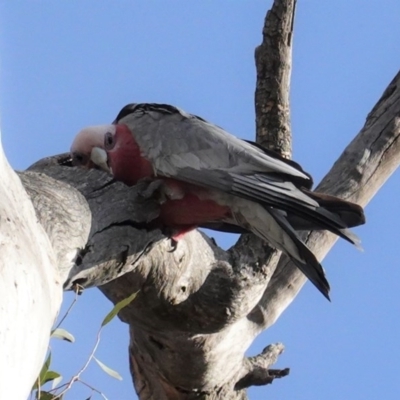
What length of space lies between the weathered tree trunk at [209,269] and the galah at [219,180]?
102mm

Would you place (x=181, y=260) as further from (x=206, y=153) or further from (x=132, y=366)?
(x=132, y=366)

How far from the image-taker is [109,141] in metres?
2.89

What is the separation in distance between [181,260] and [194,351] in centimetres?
46

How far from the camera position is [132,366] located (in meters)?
3.43

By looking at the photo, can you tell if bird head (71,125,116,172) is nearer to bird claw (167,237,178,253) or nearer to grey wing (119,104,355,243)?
grey wing (119,104,355,243)

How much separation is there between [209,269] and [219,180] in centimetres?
54

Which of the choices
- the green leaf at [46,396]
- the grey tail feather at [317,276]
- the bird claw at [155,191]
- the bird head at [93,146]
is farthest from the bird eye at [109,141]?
the green leaf at [46,396]

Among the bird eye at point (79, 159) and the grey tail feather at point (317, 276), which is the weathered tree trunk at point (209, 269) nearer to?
the bird eye at point (79, 159)

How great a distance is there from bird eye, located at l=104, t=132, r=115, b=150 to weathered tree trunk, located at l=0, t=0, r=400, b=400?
0.46 ft

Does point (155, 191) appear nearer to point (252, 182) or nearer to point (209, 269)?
point (252, 182)

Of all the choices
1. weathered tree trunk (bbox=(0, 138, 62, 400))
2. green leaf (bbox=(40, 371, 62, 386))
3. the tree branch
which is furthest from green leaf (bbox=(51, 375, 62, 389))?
the tree branch

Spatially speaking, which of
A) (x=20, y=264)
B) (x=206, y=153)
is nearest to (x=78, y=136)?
(x=206, y=153)

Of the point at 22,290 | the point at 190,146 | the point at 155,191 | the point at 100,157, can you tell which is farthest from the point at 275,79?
the point at 22,290

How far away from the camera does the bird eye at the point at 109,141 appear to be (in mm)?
2869
